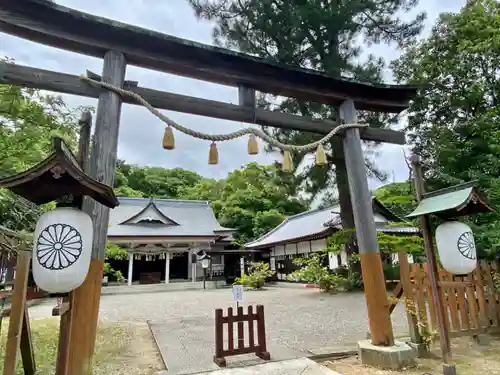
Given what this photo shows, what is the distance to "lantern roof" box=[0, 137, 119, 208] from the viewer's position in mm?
2324

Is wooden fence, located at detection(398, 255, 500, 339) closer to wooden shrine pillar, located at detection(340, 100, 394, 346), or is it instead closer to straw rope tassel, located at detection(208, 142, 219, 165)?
wooden shrine pillar, located at detection(340, 100, 394, 346)

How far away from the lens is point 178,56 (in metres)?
4.11

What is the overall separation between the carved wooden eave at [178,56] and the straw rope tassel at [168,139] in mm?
896

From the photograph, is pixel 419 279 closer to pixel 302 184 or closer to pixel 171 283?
pixel 302 184

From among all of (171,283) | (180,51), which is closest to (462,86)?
(180,51)

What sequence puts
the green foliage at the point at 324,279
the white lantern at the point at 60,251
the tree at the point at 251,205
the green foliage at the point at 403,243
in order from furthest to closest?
the tree at the point at 251,205
the green foliage at the point at 324,279
the green foliage at the point at 403,243
the white lantern at the point at 60,251

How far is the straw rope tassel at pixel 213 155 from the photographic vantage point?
4.09 metres

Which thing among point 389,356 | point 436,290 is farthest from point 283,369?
point 436,290

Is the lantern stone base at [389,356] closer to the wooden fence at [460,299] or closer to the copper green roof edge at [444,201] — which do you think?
the wooden fence at [460,299]

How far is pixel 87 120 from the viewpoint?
9.98 ft

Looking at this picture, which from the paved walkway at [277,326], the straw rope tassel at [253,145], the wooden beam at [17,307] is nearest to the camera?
the wooden beam at [17,307]

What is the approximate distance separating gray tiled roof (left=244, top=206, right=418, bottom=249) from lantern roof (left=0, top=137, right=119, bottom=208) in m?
13.4

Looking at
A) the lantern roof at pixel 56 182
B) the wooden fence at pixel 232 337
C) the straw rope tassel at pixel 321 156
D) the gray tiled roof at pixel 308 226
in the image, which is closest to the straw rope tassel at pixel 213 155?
the straw rope tassel at pixel 321 156

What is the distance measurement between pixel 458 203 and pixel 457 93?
9945 millimetres
